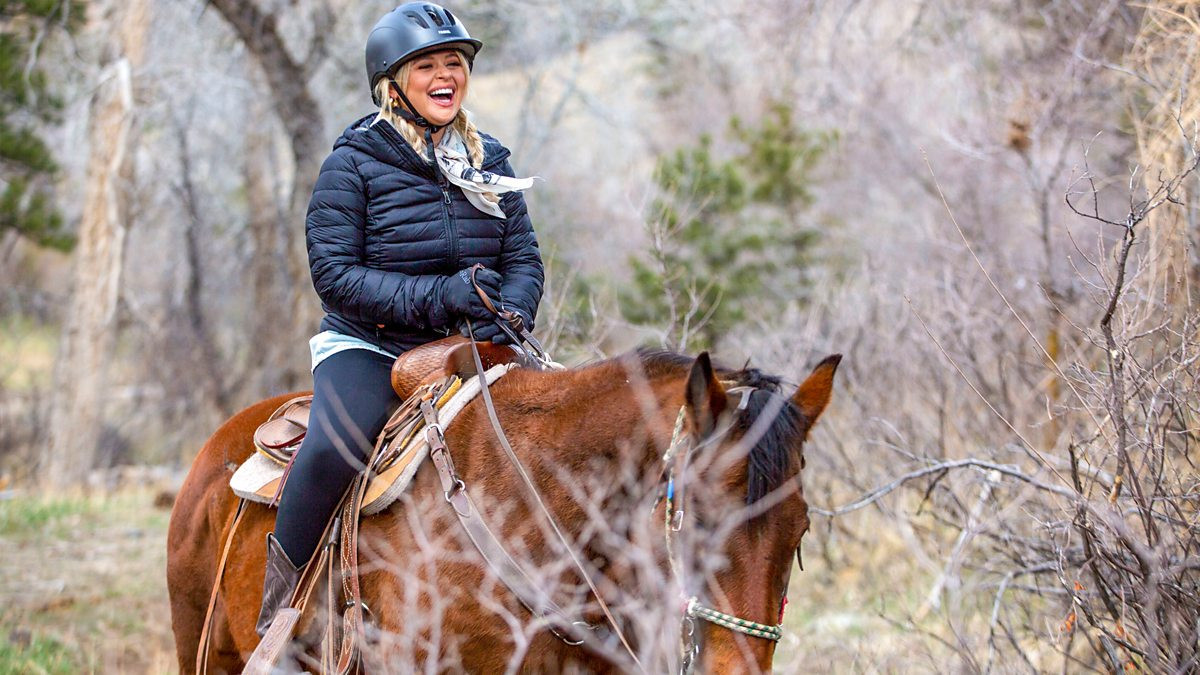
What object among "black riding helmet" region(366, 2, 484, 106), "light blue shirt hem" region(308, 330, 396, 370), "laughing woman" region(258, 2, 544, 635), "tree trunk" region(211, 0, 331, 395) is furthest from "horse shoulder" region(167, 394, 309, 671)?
"tree trunk" region(211, 0, 331, 395)

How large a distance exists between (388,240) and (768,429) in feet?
5.42

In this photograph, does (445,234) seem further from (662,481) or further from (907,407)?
(907,407)

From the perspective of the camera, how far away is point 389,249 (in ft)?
13.1

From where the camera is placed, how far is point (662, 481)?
3.15 metres

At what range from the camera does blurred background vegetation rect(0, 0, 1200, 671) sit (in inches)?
164

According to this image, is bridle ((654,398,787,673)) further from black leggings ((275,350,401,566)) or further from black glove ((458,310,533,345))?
black leggings ((275,350,401,566))

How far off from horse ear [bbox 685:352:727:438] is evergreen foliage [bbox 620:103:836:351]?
6.84 metres

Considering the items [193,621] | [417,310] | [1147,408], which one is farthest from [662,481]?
[193,621]

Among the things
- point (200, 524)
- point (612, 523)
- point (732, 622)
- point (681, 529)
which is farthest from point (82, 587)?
point (732, 622)

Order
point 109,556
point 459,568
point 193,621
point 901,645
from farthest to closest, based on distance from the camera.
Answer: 1. point 109,556
2. point 901,645
3. point 193,621
4. point 459,568

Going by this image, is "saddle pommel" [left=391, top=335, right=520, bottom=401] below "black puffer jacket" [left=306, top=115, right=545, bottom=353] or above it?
below

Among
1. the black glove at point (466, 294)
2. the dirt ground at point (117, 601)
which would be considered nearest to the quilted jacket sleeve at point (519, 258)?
the black glove at point (466, 294)

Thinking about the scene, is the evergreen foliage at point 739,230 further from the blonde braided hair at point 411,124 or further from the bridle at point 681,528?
the bridle at point 681,528

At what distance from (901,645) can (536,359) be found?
10.6ft
